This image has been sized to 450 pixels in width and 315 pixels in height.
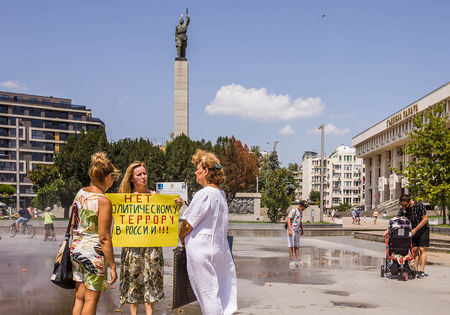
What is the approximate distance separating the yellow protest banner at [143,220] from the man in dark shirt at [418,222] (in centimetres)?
644

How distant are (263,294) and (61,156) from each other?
4185 centimetres

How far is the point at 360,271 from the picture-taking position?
11.2 m

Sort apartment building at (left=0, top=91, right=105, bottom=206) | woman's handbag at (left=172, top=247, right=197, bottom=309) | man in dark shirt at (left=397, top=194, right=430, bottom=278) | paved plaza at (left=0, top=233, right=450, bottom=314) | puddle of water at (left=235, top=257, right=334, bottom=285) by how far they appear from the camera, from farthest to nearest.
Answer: apartment building at (left=0, top=91, right=105, bottom=206)
man in dark shirt at (left=397, top=194, right=430, bottom=278)
puddle of water at (left=235, top=257, right=334, bottom=285)
paved plaza at (left=0, top=233, right=450, bottom=314)
woman's handbag at (left=172, top=247, right=197, bottom=309)

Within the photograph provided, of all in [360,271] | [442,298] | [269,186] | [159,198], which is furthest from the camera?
[269,186]

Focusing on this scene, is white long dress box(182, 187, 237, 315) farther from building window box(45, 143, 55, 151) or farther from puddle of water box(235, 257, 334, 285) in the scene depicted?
building window box(45, 143, 55, 151)

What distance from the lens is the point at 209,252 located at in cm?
412

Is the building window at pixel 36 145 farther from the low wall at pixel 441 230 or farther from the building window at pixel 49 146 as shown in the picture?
the low wall at pixel 441 230

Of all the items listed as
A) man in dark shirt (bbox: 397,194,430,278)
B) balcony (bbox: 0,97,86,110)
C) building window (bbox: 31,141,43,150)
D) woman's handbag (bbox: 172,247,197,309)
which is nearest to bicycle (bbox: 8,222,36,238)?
man in dark shirt (bbox: 397,194,430,278)

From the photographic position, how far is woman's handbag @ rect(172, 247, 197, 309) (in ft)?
14.3

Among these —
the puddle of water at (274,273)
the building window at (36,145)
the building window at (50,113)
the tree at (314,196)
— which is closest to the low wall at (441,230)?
the puddle of water at (274,273)

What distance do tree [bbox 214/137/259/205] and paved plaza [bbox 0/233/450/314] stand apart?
130ft

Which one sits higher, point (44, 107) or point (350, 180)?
point (44, 107)

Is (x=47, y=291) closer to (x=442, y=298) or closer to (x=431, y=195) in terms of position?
(x=442, y=298)

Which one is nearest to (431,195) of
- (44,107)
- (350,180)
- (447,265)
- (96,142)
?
(447,265)
